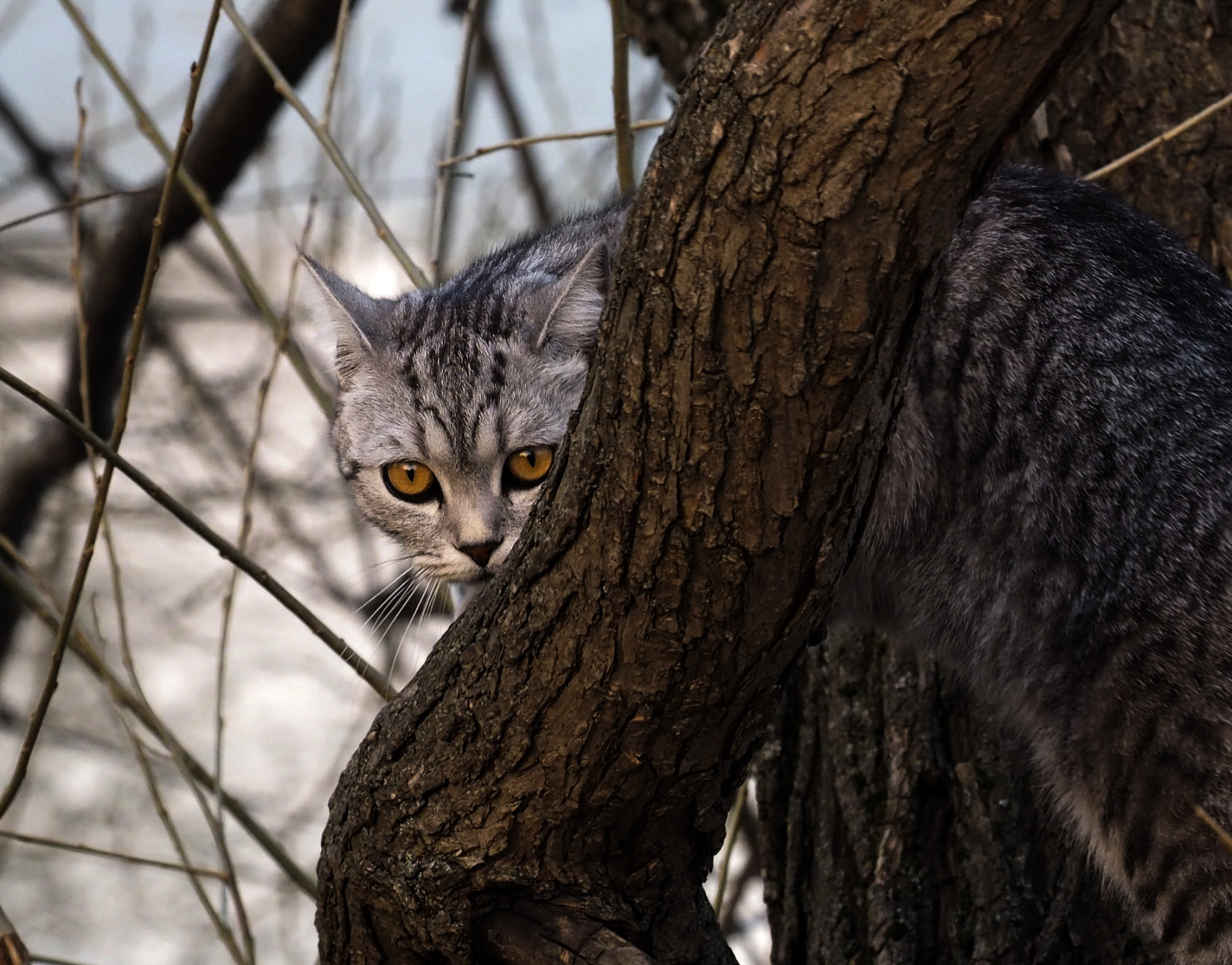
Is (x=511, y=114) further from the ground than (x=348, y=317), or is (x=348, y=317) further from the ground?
(x=511, y=114)

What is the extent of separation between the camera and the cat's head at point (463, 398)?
2.53m

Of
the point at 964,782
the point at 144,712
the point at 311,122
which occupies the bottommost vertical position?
the point at 964,782

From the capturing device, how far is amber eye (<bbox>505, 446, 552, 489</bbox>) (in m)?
2.53

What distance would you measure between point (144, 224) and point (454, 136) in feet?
4.91

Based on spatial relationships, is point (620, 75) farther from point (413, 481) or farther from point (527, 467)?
point (413, 481)

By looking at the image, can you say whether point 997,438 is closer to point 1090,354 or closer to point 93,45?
point 1090,354

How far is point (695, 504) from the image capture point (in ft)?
5.19

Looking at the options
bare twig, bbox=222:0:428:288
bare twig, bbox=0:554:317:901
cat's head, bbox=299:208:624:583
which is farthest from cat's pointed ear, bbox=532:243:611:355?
bare twig, bbox=0:554:317:901

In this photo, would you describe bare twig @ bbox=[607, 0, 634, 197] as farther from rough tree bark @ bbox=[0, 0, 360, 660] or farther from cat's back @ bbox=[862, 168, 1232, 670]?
rough tree bark @ bbox=[0, 0, 360, 660]

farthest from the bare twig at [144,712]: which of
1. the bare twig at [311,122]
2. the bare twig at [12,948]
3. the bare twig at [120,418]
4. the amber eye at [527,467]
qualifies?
the bare twig at [311,122]

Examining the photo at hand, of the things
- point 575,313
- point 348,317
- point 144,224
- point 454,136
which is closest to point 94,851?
point 348,317

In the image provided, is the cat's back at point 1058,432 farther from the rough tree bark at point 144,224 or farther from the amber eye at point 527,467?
A: the rough tree bark at point 144,224

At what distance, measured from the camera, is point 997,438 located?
2.53m

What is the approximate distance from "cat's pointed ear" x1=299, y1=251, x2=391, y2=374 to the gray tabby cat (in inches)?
0.6
